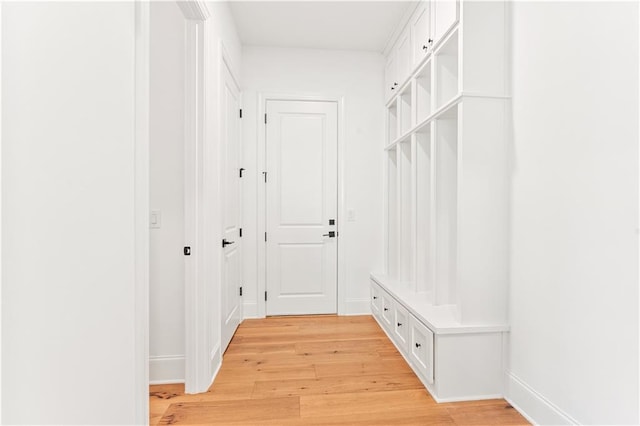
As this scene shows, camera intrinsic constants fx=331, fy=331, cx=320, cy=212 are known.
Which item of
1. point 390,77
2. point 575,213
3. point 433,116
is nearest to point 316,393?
point 575,213

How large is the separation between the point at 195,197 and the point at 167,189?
27cm

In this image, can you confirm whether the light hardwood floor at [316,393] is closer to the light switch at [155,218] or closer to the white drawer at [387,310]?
the white drawer at [387,310]

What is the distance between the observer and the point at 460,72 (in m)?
1.95

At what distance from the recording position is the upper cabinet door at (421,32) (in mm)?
2432

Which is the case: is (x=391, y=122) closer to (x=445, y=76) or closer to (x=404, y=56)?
(x=404, y=56)

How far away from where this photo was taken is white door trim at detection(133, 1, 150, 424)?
1.08 m

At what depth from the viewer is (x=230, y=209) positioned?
2.82m

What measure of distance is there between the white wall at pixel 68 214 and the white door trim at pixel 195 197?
36.8 inches

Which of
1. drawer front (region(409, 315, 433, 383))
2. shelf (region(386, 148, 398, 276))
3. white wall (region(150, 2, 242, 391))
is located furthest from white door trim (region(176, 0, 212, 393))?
shelf (region(386, 148, 398, 276))

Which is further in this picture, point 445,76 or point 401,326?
point 401,326

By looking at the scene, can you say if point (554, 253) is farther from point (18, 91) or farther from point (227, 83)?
point (227, 83)

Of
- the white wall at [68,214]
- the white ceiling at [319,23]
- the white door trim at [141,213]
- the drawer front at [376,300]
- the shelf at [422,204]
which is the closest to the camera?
the white wall at [68,214]

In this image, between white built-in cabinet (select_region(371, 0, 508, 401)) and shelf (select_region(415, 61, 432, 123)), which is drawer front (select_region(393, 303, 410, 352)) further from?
shelf (select_region(415, 61, 432, 123))

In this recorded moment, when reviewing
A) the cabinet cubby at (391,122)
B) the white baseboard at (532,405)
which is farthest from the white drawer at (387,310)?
the cabinet cubby at (391,122)
